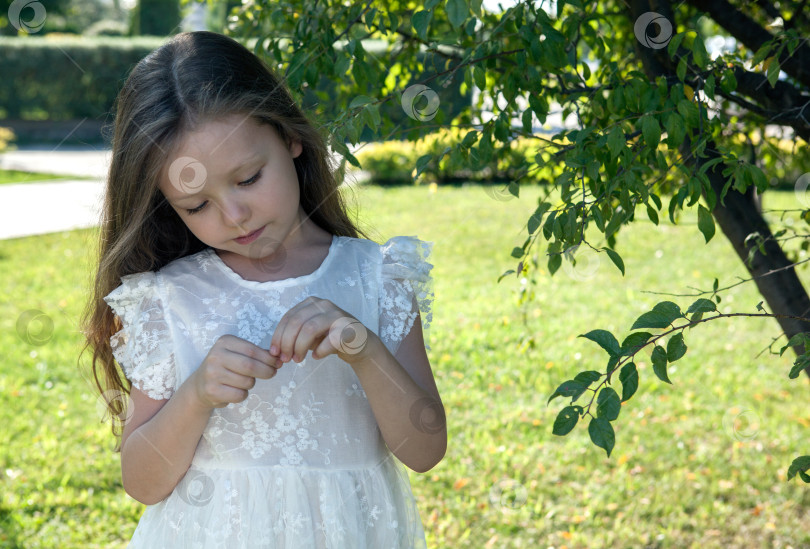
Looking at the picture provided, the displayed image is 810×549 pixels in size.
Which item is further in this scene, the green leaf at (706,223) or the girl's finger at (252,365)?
the green leaf at (706,223)

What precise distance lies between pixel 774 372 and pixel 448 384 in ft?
6.33

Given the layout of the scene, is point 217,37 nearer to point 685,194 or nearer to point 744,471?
point 685,194

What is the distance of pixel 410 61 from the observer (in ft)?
7.93

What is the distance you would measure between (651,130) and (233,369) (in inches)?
34.0

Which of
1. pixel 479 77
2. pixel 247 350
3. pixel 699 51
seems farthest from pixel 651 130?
pixel 247 350

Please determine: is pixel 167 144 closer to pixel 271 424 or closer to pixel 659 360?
pixel 271 424

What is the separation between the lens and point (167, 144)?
4.91ft

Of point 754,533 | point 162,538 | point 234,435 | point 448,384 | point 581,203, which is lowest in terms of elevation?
point 448,384

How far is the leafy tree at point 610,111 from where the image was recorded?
4.46 ft

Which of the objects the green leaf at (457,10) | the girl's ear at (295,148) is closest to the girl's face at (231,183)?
the girl's ear at (295,148)

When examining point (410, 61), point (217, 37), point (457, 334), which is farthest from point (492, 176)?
point (217, 37)

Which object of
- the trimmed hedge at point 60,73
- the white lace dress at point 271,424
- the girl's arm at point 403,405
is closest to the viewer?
the girl's arm at point 403,405

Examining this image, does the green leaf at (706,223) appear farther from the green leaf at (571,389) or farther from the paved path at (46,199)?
the paved path at (46,199)

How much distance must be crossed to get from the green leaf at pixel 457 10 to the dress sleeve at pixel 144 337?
0.80m
